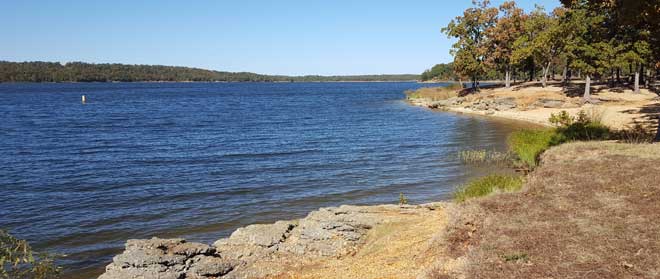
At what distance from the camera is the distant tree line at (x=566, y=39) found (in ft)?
83.9

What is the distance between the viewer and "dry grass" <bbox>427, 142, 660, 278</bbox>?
852 cm

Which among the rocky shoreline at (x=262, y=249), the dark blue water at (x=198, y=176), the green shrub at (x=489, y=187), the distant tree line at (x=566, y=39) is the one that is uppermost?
the distant tree line at (x=566, y=39)

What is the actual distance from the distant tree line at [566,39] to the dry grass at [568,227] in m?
7.10

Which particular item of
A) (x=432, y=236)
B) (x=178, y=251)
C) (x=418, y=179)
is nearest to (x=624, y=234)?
(x=432, y=236)

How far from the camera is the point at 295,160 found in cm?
2958

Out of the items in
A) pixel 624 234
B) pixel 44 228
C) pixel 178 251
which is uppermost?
pixel 624 234

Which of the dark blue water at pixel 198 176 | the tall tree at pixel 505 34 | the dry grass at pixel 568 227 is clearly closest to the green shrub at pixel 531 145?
the dark blue water at pixel 198 176

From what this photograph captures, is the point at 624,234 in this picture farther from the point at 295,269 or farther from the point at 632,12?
the point at 632,12

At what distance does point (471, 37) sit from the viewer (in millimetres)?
73562

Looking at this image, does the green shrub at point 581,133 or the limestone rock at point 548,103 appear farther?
the limestone rock at point 548,103

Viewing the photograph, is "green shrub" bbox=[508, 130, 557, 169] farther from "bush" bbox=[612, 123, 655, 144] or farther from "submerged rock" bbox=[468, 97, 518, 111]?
"submerged rock" bbox=[468, 97, 518, 111]

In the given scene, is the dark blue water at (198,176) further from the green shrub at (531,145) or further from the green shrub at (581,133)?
the green shrub at (581,133)

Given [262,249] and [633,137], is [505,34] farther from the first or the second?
[262,249]

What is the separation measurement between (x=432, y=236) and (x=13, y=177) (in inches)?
908
